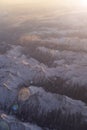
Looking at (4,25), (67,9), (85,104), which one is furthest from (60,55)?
(67,9)

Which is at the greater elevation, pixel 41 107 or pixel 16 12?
pixel 41 107

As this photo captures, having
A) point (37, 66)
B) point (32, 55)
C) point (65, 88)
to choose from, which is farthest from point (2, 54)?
point (65, 88)

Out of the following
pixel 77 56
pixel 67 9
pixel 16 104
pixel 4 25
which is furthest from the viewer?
pixel 67 9

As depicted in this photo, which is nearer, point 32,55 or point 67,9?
point 32,55

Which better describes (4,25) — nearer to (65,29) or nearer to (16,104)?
(65,29)

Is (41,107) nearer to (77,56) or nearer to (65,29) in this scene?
(77,56)

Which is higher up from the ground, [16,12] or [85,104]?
[85,104]

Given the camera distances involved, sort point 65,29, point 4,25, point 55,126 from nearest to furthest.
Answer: point 55,126 → point 65,29 → point 4,25

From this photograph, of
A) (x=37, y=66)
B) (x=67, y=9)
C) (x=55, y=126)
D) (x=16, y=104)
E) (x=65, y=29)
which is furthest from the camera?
(x=67, y=9)

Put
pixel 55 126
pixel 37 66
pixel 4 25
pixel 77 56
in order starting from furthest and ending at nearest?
pixel 4 25 < pixel 77 56 < pixel 37 66 < pixel 55 126
